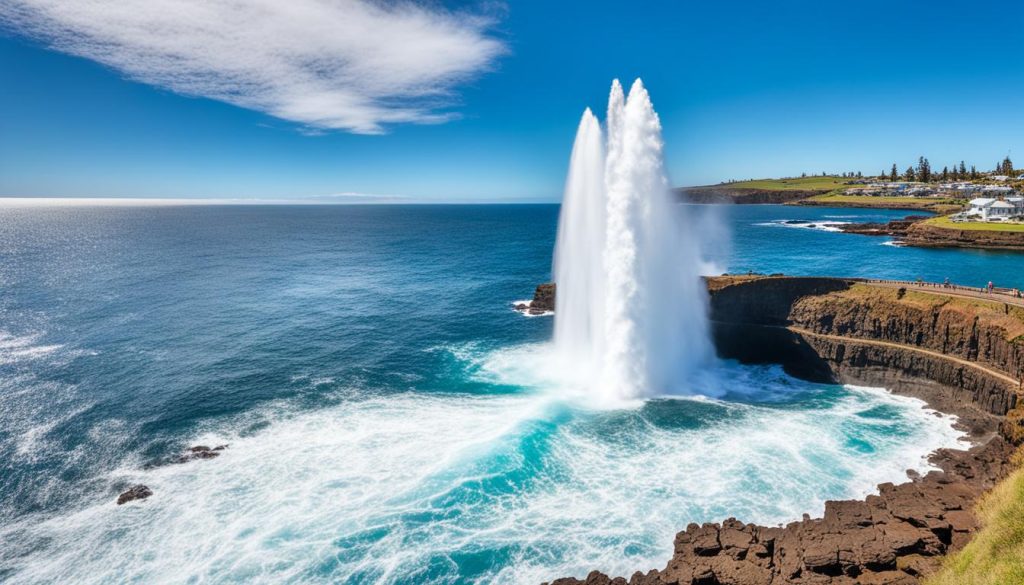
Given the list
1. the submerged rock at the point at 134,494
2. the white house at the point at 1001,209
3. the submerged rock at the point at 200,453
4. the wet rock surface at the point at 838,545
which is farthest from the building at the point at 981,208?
the submerged rock at the point at 134,494

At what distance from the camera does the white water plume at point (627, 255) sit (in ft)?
125

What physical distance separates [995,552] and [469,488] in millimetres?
20962

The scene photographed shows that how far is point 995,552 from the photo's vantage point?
1747 centimetres

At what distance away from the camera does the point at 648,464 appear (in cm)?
2852

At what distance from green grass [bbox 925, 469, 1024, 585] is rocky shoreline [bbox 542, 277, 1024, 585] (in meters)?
0.73

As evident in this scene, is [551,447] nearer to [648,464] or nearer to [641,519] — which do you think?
[648,464]

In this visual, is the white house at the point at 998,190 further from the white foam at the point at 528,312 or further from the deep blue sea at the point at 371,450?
the white foam at the point at 528,312

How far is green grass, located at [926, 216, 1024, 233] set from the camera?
99.4m

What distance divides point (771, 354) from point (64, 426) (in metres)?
55.1

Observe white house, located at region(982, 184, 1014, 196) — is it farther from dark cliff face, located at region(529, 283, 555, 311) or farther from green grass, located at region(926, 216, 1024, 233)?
dark cliff face, located at region(529, 283, 555, 311)

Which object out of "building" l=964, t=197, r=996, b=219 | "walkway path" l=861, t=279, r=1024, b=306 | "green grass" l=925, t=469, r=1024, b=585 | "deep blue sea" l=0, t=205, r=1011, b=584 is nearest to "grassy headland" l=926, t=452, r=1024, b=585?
"green grass" l=925, t=469, r=1024, b=585

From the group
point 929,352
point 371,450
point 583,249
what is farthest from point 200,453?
point 929,352

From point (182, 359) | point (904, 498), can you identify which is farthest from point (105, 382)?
point (904, 498)

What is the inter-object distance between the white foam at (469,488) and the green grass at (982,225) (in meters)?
92.0
